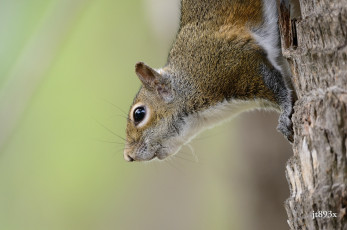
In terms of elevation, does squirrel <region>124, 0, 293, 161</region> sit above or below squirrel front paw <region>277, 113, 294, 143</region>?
above

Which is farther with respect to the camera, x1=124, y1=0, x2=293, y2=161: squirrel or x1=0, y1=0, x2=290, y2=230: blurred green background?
x1=0, y1=0, x2=290, y2=230: blurred green background

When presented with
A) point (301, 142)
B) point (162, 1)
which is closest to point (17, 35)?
point (162, 1)

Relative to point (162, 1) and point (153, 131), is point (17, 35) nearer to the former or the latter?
point (162, 1)

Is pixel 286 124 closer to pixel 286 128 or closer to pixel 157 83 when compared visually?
pixel 286 128

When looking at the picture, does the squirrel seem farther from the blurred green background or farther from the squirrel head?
the blurred green background

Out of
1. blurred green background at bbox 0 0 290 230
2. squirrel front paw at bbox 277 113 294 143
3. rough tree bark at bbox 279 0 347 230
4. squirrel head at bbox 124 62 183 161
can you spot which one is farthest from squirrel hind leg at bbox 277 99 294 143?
blurred green background at bbox 0 0 290 230

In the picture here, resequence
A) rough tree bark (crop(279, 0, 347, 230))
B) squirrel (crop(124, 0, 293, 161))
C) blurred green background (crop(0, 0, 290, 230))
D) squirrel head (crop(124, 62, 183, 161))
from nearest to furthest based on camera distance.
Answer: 1. rough tree bark (crop(279, 0, 347, 230))
2. squirrel (crop(124, 0, 293, 161))
3. squirrel head (crop(124, 62, 183, 161))
4. blurred green background (crop(0, 0, 290, 230))

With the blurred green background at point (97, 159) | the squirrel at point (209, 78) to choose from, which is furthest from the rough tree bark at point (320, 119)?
the blurred green background at point (97, 159)

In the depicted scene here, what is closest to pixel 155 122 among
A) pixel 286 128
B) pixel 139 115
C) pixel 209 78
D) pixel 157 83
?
pixel 139 115
